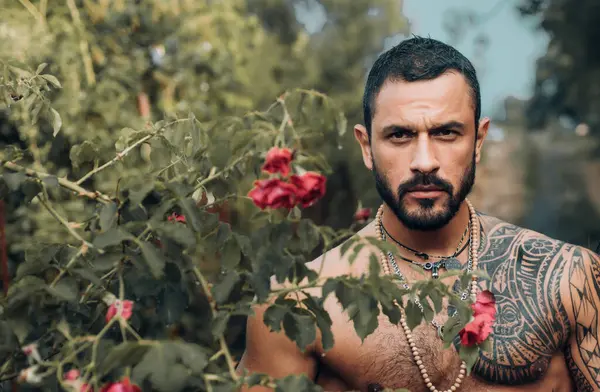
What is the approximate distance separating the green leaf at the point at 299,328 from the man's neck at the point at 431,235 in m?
1.20

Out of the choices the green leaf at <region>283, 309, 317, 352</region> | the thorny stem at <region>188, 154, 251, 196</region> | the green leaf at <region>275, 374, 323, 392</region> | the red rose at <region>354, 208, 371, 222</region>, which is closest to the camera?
the green leaf at <region>275, 374, 323, 392</region>

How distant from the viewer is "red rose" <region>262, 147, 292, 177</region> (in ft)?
5.57

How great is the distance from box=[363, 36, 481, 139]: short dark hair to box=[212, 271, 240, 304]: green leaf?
127cm

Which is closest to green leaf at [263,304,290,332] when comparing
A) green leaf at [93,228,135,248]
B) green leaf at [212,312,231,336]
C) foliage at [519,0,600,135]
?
green leaf at [212,312,231,336]

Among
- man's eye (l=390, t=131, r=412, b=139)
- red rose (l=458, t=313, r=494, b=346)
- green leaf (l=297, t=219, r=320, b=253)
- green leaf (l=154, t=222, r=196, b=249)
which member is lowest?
red rose (l=458, t=313, r=494, b=346)

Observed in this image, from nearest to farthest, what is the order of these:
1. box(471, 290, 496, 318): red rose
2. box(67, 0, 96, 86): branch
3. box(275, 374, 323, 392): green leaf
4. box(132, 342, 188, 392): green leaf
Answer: box(132, 342, 188, 392): green leaf < box(275, 374, 323, 392): green leaf < box(471, 290, 496, 318): red rose < box(67, 0, 96, 86): branch

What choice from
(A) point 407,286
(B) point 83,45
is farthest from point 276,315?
(B) point 83,45

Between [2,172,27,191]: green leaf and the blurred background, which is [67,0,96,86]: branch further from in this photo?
[2,172,27,191]: green leaf

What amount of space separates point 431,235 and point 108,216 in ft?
4.66

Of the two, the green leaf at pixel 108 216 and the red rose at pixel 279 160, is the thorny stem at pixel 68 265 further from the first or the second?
the red rose at pixel 279 160

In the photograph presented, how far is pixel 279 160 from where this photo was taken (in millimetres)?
1696

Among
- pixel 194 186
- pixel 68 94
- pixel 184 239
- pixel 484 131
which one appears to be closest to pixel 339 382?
pixel 484 131

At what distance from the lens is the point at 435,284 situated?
5.77 ft

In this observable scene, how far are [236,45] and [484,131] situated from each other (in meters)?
3.63
